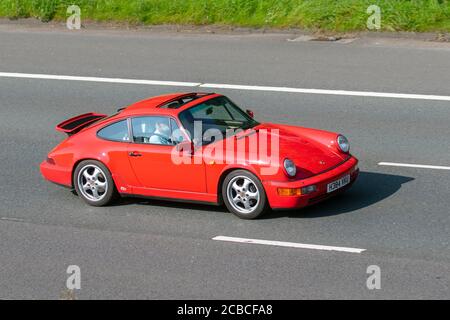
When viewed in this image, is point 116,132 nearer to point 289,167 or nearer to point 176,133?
point 176,133

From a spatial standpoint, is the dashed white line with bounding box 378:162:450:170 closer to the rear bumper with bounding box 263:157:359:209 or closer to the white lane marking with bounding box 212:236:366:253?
the rear bumper with bounding box 263:157:359:209

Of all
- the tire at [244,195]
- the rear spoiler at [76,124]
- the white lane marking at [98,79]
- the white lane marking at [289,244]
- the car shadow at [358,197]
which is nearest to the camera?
the white lane marking at [289,244]

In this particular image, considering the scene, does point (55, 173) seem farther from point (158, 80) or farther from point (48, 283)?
point (158, 80)

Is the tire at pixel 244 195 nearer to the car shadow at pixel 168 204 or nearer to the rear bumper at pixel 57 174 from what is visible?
the car shadow at pixel 168 204

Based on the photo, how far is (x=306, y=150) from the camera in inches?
498

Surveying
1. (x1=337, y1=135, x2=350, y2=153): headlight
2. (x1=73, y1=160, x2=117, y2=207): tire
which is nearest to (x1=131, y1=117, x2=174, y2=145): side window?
(x1=73, y1=160, x2=117, y2=207): tire

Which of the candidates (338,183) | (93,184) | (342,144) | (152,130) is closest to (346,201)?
(338,183)

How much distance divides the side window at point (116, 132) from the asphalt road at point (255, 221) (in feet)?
2.92

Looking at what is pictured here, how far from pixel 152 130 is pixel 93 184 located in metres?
1.08

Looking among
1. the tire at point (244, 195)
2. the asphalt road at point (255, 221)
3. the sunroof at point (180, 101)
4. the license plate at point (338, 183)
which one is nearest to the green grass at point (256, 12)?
the asphalt road at point (255, 221)

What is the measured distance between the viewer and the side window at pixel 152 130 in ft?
42.0

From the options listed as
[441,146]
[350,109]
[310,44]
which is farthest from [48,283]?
[310,44]

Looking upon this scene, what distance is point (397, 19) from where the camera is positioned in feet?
69.1

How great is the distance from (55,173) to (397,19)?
10058 mm
